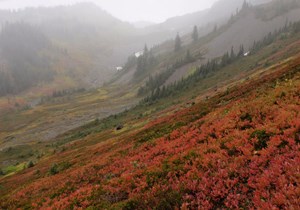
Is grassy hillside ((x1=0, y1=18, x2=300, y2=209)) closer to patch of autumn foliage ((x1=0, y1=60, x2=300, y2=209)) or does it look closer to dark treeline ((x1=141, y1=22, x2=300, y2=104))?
patch of autumn foliage ((x1=0, y1=60, x2=300, y2=209))

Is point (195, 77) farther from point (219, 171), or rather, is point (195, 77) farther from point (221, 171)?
point (221, 171)

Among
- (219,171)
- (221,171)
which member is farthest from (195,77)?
(221,171)

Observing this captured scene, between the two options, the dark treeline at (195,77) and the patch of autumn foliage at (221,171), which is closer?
the patch of autumn foliage at (221,171)

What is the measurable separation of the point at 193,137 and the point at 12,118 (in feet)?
665

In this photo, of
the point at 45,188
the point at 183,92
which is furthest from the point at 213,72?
the point at 45,188

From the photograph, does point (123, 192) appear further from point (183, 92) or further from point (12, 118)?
point (12, 118)

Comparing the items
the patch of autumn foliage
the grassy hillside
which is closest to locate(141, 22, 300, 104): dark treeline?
the grassy hillside

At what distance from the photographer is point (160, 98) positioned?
124 m

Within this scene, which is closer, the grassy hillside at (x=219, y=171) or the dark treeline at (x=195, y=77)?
the grassy hillside at (x=219, y=171)

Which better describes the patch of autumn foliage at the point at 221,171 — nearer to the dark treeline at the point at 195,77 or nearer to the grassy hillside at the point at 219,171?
the grassy hillside at the point at 219,171

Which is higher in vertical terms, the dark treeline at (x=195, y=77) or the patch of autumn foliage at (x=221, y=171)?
Answer: the patch of autumn foliage at (x=221, y=171)

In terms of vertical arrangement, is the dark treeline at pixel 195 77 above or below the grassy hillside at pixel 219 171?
below

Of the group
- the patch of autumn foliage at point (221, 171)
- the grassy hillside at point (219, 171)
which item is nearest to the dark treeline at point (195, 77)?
the grassy hillside at point (219, 171)

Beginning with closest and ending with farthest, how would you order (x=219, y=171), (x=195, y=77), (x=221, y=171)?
(x=221, y=171), (x=219, y=171), (x=195, y=77)
